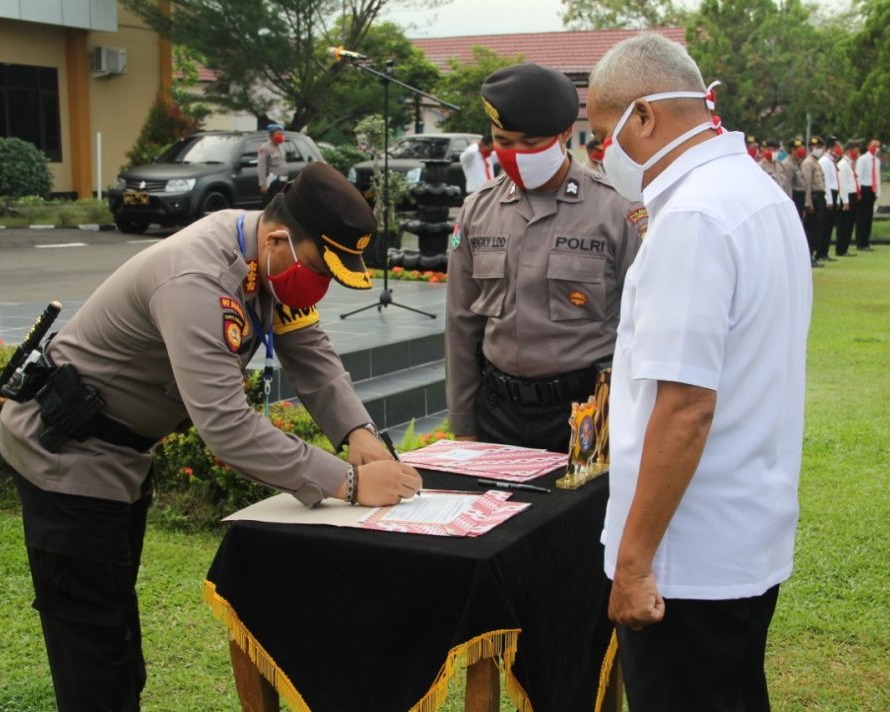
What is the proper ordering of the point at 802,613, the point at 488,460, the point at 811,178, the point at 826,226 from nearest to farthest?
the point at 488,460, the point at 802,613, the point at 811,178, the point at 826,226

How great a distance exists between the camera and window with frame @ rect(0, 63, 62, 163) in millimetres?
21656

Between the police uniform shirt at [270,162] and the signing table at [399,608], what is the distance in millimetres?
13824

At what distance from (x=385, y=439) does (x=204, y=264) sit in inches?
33.0

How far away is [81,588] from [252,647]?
16.8 inches

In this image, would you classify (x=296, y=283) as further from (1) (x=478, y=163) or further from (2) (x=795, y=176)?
(2) (x=795, y=176)

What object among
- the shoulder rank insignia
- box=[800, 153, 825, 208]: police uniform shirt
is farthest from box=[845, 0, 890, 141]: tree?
the shoulder rank insignia

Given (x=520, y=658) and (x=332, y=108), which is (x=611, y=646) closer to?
(x=520, y=658)

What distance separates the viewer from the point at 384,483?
9.09ft

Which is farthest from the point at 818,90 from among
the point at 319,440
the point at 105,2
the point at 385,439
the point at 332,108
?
the point at 385,439

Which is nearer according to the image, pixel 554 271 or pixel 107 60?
pixel 554 271

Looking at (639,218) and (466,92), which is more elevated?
(466,92)

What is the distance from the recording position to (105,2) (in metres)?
22.3

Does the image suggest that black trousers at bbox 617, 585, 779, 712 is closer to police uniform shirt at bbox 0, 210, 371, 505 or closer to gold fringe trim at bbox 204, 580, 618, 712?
gold fringe trim at bbox 204, 580, 618, 712

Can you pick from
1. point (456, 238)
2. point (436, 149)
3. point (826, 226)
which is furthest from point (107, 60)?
point (456, 238)
